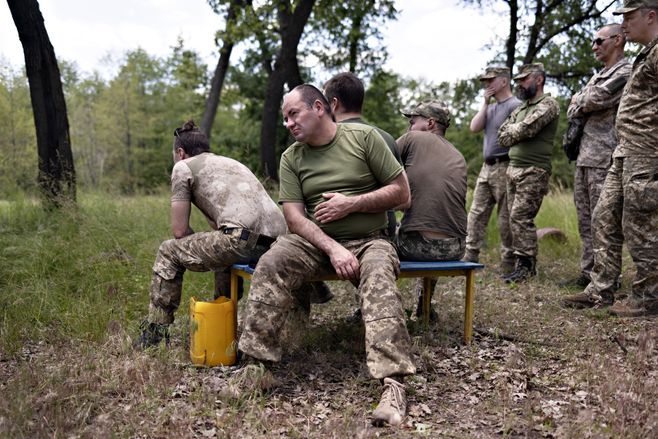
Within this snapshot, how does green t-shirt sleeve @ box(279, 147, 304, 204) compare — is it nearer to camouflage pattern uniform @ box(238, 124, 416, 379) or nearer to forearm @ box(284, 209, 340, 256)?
camouflage pattern uniform @ box(238, 124, 416, 379)

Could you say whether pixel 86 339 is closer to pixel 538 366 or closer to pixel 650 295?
pixel 538 366

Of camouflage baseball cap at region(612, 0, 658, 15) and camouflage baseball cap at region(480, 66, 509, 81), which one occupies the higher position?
camouflage baseball cap at region(612, 0, 658, 15)

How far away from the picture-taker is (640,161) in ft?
13.8

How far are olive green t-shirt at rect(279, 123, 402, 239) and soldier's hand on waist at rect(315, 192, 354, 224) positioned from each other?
0.08 metres

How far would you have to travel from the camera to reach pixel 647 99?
4242mm

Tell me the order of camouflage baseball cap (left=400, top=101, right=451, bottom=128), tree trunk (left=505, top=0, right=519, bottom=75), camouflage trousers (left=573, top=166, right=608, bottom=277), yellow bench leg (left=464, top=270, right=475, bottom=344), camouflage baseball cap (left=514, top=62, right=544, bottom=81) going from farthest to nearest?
tree trunk (left=505, top=0, right=519, bottom=75) < camouflage baseball cap (left=514, top=62, right=544, bottom=81) < camouflage trousers (left=573, top=166, right=608, bottom=277) < camouflage baseball cap (left=400, top=101, right=451, bottom=128) < yellow bench leg (left=464, top=270, right=475, bottom=344)

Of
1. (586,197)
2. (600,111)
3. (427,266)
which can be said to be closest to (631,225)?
(586,197)

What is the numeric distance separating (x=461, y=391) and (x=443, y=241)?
1.12m

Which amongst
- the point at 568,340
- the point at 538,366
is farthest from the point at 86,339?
the point at 568,340

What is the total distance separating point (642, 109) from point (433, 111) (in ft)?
5.07

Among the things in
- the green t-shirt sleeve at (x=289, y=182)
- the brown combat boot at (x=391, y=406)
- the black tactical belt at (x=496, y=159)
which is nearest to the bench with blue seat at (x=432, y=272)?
the green t-shirt sleeve at (x=289, y=182)

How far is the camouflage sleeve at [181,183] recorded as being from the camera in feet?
12.4

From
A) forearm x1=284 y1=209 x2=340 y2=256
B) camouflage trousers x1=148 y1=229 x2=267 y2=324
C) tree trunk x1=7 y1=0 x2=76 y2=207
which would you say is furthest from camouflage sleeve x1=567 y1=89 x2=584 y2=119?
tree trunk x1=7 y1=0 x2=76 y2=207

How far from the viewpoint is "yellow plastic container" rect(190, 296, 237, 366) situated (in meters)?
3.50
